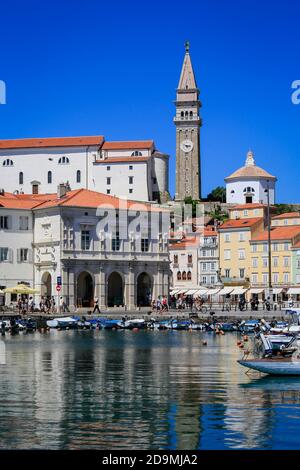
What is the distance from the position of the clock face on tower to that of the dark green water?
119953mm

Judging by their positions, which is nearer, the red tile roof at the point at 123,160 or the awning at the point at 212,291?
the awning at the point at 212,291

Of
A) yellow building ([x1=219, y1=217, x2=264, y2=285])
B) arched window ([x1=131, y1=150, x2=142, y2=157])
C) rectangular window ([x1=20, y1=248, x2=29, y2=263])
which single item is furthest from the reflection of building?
arched window ([x1=131, y1=150, x2=142, y2=157])

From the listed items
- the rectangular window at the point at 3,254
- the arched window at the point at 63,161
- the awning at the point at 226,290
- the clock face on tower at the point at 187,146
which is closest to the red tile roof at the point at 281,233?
the awning at the point at 226,290

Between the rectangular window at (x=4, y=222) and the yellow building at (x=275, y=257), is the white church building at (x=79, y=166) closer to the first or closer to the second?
the yellow building at (x=275, y=257)

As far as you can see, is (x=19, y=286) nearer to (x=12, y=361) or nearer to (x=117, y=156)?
(x=12, y=361)

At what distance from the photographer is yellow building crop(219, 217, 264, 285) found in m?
109

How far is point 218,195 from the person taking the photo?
6718 inches

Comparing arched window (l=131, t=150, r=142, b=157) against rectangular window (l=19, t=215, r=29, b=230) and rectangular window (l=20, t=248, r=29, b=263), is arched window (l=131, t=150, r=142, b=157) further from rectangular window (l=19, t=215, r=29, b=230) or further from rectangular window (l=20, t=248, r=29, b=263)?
rectangular window (l=20, t=248, r=29, b=263)

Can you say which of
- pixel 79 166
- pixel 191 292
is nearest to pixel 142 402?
pixel 191 292

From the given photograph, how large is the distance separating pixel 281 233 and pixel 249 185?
53893 mm

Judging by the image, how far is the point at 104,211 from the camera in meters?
93.2

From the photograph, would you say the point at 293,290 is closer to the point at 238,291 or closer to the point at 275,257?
the point at 275,257

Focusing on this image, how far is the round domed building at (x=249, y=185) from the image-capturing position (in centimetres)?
16075
